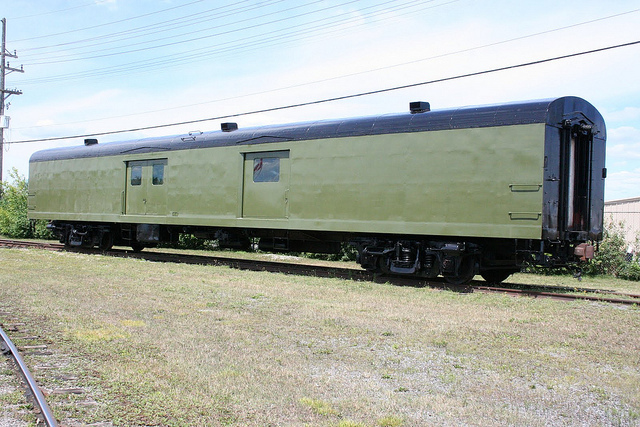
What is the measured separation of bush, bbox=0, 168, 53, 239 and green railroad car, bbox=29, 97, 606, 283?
1525 centimetres

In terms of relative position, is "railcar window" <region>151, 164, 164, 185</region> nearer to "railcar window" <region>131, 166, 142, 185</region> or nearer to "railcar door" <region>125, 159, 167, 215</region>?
"railcar door" <region>125, 159, 167, 215</region>

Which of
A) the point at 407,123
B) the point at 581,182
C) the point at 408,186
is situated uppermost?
the point at 407,123

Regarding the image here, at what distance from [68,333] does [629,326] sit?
675 centimetres

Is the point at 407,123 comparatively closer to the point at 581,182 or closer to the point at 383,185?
the point at 383,185

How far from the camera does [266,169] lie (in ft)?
44.0

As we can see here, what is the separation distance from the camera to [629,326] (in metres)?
7.33

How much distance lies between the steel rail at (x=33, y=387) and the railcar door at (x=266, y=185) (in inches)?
301

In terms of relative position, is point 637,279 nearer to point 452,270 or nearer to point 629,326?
point 452,270

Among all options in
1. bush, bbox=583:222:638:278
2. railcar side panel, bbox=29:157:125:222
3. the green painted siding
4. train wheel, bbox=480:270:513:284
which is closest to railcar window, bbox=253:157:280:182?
the green painted siding

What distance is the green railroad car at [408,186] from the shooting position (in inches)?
394

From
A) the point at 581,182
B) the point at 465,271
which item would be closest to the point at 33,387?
the point at 465,271

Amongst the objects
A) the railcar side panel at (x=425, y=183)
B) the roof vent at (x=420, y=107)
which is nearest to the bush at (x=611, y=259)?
the railcar side panel at (x=425, y=183)

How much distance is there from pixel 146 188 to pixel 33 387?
12.2 meters

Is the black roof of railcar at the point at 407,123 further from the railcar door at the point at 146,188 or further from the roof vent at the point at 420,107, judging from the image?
the railcar door at the point at 146,188
